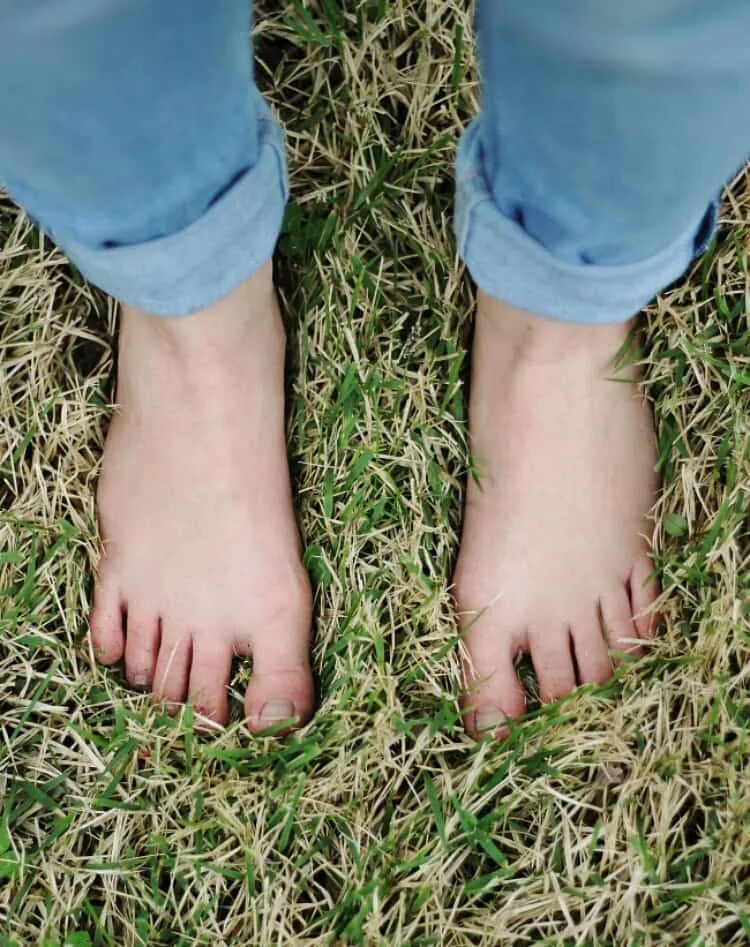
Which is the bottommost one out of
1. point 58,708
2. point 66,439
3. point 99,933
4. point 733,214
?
point 99,933

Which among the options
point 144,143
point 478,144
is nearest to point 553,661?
point 478,144

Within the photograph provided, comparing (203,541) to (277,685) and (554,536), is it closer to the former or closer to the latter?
(277,685)

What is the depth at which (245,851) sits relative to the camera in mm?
925

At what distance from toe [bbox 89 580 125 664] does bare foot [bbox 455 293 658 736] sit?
0.37 meters

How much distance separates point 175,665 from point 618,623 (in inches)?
18.8

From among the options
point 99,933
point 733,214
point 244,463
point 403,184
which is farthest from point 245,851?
point 733,214

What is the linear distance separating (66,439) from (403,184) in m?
0.46

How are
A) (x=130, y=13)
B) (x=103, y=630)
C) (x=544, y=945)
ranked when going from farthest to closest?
(x=103, y=630), (x=544, y=945), (x=130, y=13)

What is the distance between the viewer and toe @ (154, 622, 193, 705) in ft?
3.27

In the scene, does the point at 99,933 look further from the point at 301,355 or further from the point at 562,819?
the point at 301,355

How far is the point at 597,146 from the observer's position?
53cm

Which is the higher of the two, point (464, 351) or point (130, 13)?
point (130, 13)

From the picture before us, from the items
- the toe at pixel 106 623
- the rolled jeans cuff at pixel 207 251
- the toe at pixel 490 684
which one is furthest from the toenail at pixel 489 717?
the rolled jeans cuff at pixel 207 251

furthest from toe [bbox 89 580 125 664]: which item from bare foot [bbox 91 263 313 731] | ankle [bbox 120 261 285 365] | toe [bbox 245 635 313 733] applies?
ankle [bbox 120 261 285 365]
